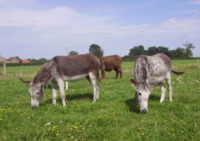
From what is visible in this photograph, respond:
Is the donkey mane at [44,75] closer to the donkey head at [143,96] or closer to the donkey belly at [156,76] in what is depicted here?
the donkey head at [143,96]

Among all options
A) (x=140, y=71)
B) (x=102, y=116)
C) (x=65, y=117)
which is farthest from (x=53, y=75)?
(x=140, y=71)

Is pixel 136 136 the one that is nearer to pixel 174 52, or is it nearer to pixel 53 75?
pixel 53 75

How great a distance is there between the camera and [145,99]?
6.77m

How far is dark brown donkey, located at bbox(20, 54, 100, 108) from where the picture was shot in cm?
823

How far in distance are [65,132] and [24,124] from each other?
4.87ft

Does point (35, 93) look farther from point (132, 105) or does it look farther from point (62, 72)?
point (132, 105)

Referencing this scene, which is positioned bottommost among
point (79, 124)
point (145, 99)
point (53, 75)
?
point (79, 124)

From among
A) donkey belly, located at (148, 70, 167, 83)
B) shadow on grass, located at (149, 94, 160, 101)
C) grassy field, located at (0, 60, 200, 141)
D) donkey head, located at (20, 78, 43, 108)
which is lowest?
grassy field, located at (0, 60, 200, 141)

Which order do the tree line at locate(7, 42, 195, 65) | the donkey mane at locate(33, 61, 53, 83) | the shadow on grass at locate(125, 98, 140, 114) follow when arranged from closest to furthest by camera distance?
the shadow on grass at locate(125, 98, 140, 114)
the donkey mane at locate(33, 61, 53, 83)
the tree line at locate(7, 42, 195, 65)

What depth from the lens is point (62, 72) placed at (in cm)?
863

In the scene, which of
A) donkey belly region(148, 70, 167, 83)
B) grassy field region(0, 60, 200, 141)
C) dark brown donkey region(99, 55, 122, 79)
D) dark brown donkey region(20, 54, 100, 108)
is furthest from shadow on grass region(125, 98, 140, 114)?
dark brown donkey region(99, 55, 122, 79)

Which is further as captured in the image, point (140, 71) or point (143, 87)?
point (140, 71)

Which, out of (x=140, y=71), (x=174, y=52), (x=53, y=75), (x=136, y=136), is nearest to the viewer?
(x=136, y=136)

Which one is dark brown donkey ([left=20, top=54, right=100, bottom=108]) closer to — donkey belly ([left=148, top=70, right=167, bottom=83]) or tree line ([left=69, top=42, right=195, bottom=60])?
donkey belly ([left=148, top=70, right=167, bottom=83])
